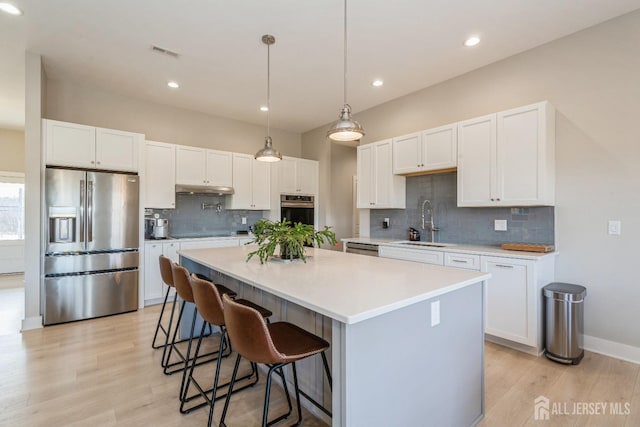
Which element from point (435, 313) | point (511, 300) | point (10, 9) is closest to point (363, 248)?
point (511, 300)

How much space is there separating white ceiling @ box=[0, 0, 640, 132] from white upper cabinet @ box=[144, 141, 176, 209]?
806 millimetres

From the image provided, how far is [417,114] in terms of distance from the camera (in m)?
4.30

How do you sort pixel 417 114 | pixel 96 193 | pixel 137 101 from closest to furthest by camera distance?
1. pixel 96 193
2. pixel 417 114
3. pixel 137 101

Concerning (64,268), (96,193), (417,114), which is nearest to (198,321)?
(64,268)

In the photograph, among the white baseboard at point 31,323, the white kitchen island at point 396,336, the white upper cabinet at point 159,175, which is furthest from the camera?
the white upper cabinet at point 159,175

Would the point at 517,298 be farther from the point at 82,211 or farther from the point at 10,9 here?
the point at 10,9

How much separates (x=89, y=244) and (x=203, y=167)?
186 centimetres

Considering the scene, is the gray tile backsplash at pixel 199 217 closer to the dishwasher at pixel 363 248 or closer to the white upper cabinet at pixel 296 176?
the white upper cabinet at pixel 296 176

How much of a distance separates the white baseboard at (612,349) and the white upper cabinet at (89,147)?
17.6 feet

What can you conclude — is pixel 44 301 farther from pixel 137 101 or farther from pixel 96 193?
pixel 137 101

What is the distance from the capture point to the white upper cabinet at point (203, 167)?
4637mm

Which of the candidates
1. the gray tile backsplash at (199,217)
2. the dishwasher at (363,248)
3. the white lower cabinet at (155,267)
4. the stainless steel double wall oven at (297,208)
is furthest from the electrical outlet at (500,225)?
the gray tile backsplash at (199,217)

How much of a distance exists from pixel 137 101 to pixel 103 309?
117 inches

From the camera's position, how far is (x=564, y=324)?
8.42 ft
